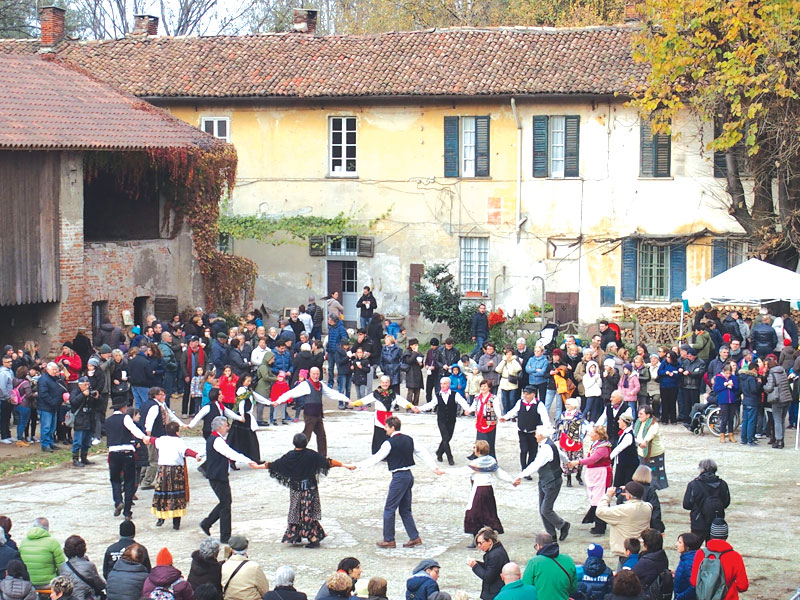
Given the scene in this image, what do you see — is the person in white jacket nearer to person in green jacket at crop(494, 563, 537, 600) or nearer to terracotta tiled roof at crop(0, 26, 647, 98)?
person in green jacket at crop(494, 563, 537, 600)

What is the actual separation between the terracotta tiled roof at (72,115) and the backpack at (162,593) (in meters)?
16.7

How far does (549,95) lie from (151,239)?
1066 cm

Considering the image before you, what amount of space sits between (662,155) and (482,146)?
15.4 ft

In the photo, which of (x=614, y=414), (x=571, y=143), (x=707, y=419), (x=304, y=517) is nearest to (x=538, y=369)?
(x=707, y=419)

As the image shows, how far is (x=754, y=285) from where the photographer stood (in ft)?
81.1

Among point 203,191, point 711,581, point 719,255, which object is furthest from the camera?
point 719,255

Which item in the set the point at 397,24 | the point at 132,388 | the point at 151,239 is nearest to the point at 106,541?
the point at 132,388

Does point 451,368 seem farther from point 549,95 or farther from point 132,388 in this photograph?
point 549,95

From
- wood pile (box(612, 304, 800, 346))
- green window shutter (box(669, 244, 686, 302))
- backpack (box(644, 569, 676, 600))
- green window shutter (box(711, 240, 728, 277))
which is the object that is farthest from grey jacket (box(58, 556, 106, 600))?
green window shutter (box(711, 240, 728, 277))

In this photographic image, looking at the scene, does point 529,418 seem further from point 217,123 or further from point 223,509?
point 217,123

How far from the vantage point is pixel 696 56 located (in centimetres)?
2938

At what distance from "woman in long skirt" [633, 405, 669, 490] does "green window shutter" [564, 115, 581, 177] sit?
1823 cm

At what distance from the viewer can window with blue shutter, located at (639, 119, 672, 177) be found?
3331cm

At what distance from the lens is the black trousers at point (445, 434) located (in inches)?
787
